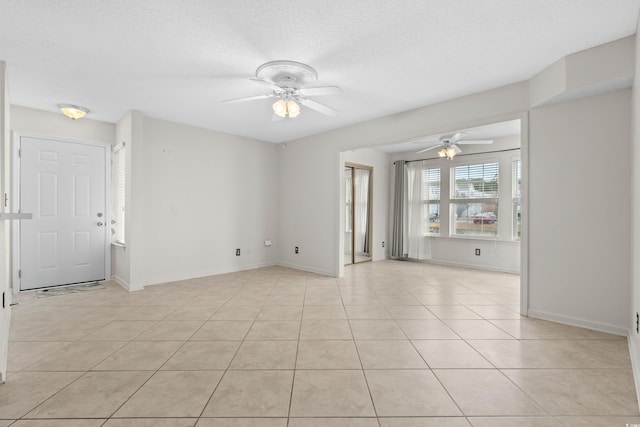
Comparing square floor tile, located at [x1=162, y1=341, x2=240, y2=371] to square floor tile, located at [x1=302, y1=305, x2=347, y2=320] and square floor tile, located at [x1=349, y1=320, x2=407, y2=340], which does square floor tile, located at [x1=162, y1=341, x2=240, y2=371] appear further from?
square floor tile, located at [x1=349, y1=320, x2=407, y2=340]

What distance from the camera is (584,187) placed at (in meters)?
2.89

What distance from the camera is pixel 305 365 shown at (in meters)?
2.16

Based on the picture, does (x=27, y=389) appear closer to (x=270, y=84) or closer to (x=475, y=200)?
(x=270, y=84)

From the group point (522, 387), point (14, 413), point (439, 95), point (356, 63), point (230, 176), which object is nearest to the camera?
point (14, 413)

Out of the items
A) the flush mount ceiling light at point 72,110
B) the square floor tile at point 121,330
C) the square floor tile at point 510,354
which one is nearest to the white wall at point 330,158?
the square floor tile at point 510,354

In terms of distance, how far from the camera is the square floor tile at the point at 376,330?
8.71 feet

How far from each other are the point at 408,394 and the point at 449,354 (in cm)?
71

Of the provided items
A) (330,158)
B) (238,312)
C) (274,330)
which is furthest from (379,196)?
(274,330)

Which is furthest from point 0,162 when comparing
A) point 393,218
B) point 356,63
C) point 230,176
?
point 393,218

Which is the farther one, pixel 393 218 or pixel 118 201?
pixel 393 218

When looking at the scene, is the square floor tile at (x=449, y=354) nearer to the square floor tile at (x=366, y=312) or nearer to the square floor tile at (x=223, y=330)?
the square floor tile at (x=366, y=312)

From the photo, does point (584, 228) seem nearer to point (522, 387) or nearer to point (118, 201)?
point (522, 387)

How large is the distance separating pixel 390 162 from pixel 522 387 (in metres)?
5.89

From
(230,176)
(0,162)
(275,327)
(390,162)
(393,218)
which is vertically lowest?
(275,327)
